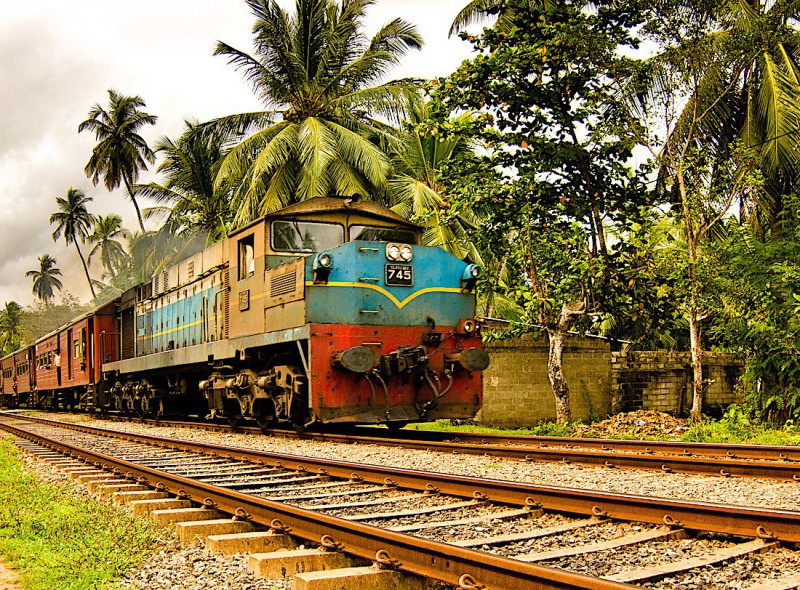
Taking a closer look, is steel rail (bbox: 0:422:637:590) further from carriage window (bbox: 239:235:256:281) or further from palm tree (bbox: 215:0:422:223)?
palm tree (bbox: 215:0:422:223)

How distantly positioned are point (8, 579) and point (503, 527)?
106 inches

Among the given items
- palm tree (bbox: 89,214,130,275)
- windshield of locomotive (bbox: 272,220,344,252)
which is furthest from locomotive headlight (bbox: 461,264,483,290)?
palm tree (bbox: 89,214,130,275)

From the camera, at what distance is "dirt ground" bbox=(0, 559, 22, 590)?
4.10 m

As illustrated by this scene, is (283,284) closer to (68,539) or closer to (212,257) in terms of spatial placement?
(212,257)

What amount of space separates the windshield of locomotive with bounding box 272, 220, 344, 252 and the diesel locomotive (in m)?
0.01

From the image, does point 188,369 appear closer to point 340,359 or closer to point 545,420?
point 340,359

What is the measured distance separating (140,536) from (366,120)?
22.5 metres

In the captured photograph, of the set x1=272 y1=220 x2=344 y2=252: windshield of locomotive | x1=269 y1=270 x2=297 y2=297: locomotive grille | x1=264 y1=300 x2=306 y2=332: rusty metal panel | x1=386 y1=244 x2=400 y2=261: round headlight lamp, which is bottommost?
x1=264 y1=300 x2=306 y2=332: rusty metal panel

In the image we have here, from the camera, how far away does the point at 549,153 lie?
499 inches

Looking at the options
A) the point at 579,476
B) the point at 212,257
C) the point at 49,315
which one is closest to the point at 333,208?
the point at 212,257

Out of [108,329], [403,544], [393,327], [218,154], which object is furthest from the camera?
[218,154]

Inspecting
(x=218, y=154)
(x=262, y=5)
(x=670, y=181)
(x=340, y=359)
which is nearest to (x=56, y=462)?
(x=340, y=359)

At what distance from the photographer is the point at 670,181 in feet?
44.9

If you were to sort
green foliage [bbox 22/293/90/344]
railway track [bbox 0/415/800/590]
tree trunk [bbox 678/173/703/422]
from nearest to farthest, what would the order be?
1. railway track [bbox 0/415/800/590]
2. tree trunk [bbox 678/173/703/422]
3. green foliage [bbox 22/293/90/344]
